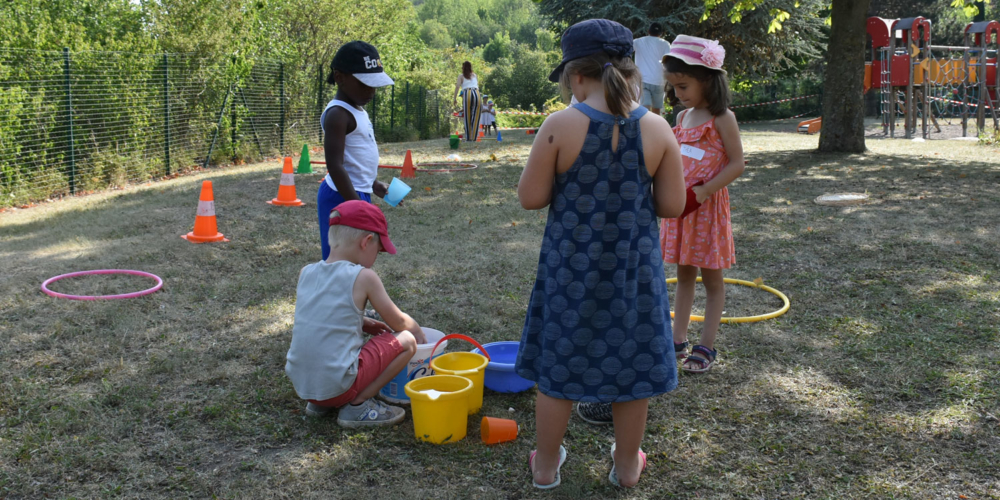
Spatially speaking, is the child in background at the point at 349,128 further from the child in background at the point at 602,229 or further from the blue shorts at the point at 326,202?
the child in background at the point at 602,229

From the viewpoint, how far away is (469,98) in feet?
55.3

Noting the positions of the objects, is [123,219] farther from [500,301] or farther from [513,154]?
[513,154]

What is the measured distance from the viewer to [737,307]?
4758 mm

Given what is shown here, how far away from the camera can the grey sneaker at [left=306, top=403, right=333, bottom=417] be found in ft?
10.5

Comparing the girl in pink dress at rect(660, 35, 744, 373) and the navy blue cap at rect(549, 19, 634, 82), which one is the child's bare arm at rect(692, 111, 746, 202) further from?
the navy blue cap at rect(549, 19, 634, 82)

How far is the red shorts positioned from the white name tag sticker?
1.70 meters

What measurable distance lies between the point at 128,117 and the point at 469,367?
9421 millimetres

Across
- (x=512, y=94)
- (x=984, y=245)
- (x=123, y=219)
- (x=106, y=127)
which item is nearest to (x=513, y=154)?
(x=106, y=127)

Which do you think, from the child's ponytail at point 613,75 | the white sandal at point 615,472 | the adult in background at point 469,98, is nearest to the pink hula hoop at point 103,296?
the white sandal at point 615,472

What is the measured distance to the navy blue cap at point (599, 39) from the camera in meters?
2.29

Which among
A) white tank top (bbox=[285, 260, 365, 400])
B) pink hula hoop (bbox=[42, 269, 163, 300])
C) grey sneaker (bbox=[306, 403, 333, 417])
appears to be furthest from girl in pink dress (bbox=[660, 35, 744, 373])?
pink hula hoop (bbox=[42, 269, 163, 300])

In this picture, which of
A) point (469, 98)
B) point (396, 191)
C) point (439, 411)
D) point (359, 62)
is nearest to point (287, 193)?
point (396, 191)

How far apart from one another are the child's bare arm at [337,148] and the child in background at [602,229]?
1634 mm

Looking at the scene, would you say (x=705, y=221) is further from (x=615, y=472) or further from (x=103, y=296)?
(x=103, y=296)
